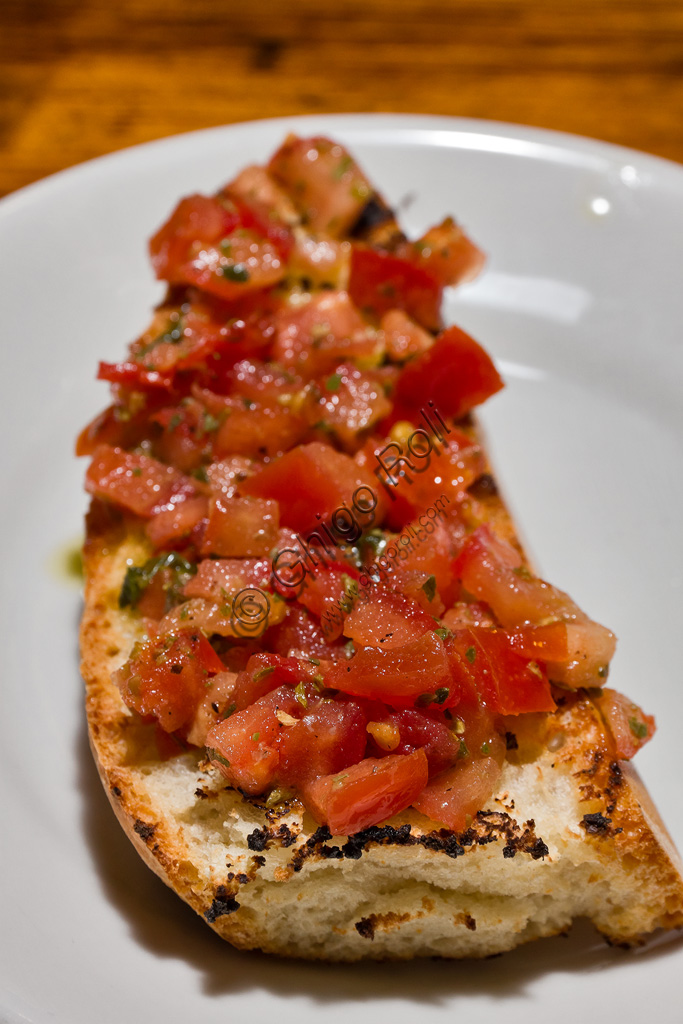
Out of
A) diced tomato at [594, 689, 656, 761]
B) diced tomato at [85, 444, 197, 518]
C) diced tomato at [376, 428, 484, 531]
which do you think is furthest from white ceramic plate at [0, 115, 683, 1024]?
diced tomato at [376, 428, 484, 531]

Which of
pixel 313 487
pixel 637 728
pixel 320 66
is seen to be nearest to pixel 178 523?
pixel 313 487

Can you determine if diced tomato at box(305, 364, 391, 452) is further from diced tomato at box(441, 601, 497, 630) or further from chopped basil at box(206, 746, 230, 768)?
chopped basil at box(206, 746, 230, 768)

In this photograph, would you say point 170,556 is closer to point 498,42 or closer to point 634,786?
point 634,786

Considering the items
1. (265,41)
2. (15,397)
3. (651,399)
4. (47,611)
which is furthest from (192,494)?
(265,41)

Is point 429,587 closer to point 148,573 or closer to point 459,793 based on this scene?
point 459,793

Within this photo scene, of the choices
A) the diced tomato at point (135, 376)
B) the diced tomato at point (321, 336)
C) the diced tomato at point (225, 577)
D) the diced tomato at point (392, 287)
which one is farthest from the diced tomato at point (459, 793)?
the diced tomato at point (392, 287)

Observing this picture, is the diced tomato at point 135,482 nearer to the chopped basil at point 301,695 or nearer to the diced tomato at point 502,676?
the chopped basil at point 301,695

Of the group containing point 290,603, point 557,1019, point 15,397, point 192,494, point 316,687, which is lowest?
point 557,1019
